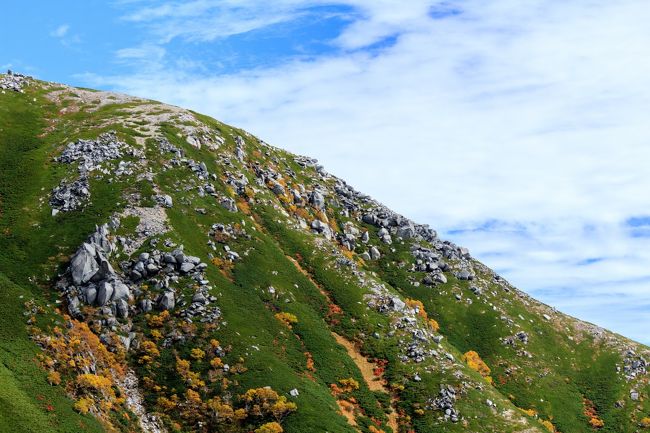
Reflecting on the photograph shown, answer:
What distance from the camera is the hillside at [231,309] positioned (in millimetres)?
76938

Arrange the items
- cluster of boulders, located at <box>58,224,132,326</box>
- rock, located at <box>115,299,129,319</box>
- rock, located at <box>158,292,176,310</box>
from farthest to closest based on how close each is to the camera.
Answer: rock, located at <box>158,292,176,310</box> < rock, located at <box>115,299,129,319</box> < cluster of boulders, located at <box>58,224,132,326</box>

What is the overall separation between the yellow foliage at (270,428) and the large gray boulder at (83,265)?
116 feet

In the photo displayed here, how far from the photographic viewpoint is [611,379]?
125875 mm

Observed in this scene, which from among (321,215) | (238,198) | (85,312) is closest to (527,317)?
(321,215)

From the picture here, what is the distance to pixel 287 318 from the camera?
98.9 meters

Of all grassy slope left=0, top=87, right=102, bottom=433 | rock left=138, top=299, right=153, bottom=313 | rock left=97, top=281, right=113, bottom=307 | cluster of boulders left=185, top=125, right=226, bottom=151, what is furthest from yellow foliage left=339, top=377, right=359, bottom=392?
cluster of boulders left=185, top=125, right=226, bottom=151

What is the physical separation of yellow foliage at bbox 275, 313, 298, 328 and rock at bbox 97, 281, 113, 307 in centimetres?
2750

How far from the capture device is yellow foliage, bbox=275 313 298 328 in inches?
3858

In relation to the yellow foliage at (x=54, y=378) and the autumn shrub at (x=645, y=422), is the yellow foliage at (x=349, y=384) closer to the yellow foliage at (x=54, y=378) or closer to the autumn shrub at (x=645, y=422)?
the yellow foliage at (x=54, y=378)

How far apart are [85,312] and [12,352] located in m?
16.5

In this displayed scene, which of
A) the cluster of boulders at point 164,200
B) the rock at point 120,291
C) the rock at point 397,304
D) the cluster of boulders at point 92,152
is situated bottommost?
the rock at point 397,304

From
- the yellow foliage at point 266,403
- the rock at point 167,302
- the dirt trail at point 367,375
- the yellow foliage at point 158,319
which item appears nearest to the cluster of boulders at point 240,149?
the dirt trail at point 367,375

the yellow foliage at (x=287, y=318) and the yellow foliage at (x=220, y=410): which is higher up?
the yellow foliage at (x=287, y=318)

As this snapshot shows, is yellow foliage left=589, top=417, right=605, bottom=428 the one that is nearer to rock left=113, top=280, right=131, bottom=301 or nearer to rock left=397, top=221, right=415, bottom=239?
rock left=397, top=221, right=415, bottom=239
